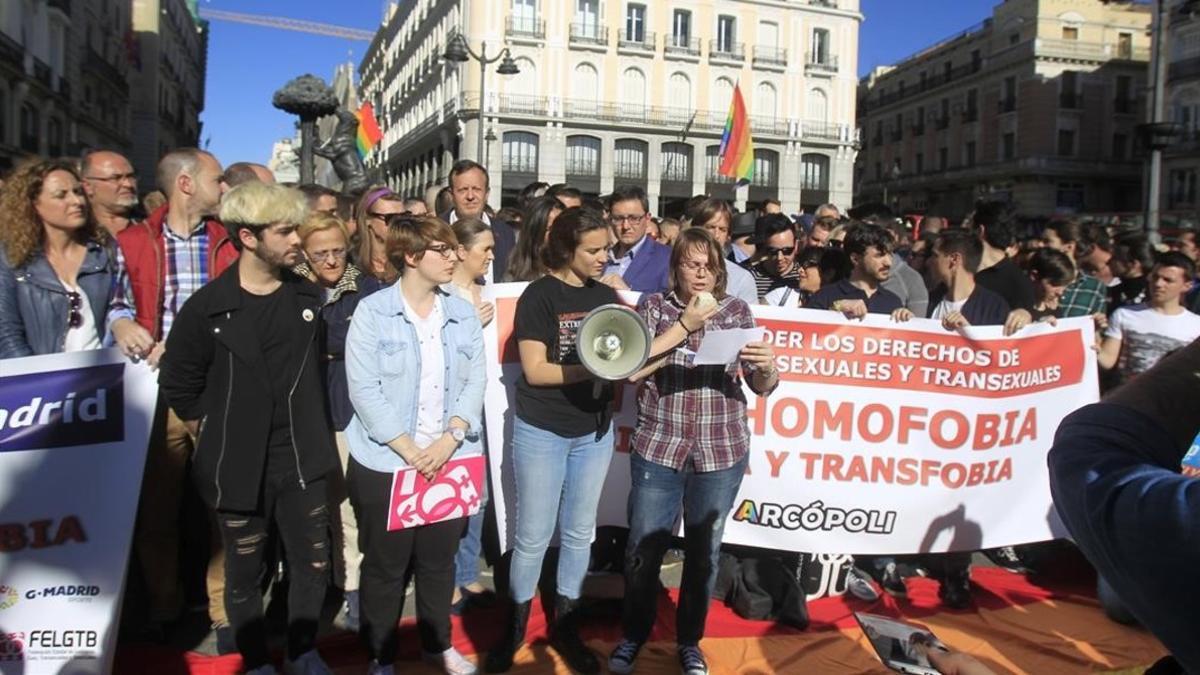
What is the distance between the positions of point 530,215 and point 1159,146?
921 centimetres

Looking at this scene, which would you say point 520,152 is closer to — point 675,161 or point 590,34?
point 590,34

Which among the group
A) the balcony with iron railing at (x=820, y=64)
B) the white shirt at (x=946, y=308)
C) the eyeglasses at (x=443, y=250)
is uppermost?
the balcony with iron railing at (x=820, y=64)

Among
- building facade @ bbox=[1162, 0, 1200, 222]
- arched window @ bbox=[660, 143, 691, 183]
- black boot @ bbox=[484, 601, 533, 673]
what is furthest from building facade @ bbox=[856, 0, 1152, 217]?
black boot @ bbox=[484, 601, 533, 673]

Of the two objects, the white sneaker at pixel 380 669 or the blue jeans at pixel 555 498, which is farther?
the blue jeans at pixel 555 498

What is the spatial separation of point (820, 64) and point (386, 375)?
1900 inches

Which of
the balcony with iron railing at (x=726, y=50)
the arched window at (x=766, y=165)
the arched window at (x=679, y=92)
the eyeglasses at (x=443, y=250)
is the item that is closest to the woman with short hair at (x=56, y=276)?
the eyeglasses at (x=443, y=250)

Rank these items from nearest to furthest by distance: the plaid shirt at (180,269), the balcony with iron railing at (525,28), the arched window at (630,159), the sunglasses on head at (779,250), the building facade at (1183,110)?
the plaid shirt at (180,269)
the sunglasses on head at (779,250)
the building facade at (1183,110)
the balcony with iron railing at (525,28)
the arched window at (630,159)

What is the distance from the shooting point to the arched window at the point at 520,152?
4309cm

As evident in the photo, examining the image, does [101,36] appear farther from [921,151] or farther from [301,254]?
[921,151]

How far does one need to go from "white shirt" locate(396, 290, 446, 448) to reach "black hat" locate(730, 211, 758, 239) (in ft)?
10.2

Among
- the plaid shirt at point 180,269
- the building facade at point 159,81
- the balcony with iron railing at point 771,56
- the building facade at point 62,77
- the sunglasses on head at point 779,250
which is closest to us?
the plaid shirt at point 180,269

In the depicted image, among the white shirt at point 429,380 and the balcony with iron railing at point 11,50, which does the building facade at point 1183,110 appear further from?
the balcony with iron railing at point 11,50

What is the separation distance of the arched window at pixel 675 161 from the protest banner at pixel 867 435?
4173 centimetres

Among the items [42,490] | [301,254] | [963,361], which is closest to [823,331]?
[963,361]
